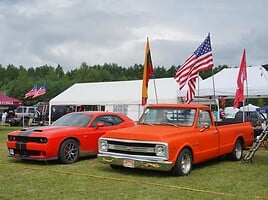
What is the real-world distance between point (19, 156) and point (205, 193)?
559cm

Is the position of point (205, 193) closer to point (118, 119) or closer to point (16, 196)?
point (16, 196)

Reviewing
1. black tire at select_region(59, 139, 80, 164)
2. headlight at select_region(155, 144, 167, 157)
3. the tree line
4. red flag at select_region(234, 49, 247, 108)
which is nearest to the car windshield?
black tire at select_region(59, 139, 80, 164)

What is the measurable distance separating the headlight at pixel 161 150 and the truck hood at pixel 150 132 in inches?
5.8

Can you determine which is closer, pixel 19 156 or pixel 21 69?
pixel 19 156

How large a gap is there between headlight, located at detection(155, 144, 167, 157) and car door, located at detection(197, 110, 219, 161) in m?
1.31

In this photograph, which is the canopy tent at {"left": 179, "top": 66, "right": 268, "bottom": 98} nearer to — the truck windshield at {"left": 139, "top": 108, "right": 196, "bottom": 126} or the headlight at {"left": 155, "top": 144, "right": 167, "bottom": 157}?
the truck windshield at {"left": 139, "top": 108, "right": 196, "bottom": 126}

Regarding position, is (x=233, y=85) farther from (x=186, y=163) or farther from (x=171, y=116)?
(x=186, y=163)

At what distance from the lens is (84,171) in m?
9.34

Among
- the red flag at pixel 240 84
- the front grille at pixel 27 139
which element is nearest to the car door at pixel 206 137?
the front grille at pixel 27 139

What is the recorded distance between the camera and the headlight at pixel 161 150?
8.31 m

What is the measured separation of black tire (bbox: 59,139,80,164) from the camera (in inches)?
409

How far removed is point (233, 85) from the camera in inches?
702

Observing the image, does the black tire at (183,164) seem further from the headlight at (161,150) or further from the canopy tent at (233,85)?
the canopy tent at (233,85)

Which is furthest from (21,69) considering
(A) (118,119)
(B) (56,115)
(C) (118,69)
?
(A) (118,119)
